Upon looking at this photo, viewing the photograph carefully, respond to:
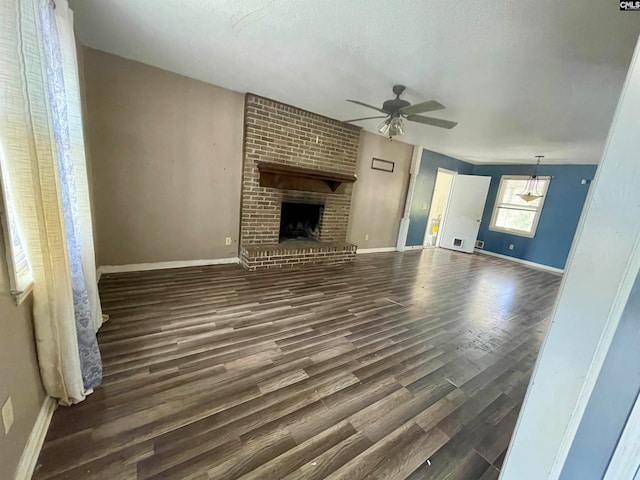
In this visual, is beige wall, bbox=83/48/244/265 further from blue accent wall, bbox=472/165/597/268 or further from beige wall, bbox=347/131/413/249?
blue accent wall, bbox=472/165/597/268

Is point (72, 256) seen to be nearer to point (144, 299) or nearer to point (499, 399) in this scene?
point (144, 299)

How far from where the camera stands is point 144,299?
8.14 ft

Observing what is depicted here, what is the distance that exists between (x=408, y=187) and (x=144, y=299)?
519cm

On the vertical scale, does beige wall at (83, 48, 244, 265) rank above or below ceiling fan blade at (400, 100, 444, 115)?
below

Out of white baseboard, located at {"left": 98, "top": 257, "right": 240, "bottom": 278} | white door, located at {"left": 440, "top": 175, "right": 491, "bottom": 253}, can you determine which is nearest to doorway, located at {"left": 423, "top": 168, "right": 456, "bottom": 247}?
white door, located at {"left": 440, "top": 175, "right": 491, "bottom": 253}

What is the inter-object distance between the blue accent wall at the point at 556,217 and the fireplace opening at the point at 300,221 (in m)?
4.95

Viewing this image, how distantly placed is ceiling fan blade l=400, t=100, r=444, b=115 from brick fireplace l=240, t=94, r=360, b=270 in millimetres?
1648

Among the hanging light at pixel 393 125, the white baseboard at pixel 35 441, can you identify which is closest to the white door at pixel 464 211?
the hanging light at pixel 393 125

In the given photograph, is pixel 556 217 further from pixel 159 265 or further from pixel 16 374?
pixel 16 374

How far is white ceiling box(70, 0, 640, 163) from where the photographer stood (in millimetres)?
1552

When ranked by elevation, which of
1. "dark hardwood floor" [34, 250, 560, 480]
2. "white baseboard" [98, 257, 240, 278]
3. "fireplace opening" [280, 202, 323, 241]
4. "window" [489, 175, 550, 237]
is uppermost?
"window" [489, 175, 550, 237]

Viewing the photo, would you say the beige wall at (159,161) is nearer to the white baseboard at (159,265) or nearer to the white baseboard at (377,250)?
the white baseboard at (159,265)

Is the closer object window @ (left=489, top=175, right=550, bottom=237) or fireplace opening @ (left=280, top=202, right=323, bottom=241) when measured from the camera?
fireplace opening @ (left=280, top=202, right=323, bottom=241)

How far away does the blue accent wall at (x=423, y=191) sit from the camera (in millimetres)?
5945
